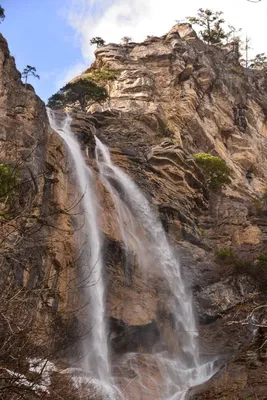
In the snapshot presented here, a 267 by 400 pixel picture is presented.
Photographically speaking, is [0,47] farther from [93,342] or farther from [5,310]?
[5,310]

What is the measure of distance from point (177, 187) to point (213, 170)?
7.34 metres

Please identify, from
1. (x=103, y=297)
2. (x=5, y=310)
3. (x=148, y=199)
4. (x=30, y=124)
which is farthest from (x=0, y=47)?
(x=5, y=310)

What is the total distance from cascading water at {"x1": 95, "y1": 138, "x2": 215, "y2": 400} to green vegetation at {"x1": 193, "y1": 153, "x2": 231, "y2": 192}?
9246mm

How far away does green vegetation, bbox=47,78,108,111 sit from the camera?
4028 cm

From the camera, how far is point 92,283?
18109 millimetres

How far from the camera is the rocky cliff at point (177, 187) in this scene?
17531 mm

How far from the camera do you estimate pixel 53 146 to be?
73.2 feet

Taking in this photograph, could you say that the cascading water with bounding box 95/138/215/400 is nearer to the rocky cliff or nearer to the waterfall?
the rocky cliff

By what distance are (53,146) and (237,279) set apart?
401 inches

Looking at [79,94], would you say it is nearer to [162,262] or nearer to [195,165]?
[195,165]

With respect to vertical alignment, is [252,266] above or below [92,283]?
above

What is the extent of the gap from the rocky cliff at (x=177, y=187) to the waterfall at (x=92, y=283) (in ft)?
1.49

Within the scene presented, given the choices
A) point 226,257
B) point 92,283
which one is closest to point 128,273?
point 92,283

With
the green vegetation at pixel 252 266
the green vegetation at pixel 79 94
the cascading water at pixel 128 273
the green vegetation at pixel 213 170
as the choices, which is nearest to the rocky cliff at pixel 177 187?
the green vegetation at pixel 252 266
